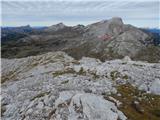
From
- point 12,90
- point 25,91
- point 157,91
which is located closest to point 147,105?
point 157,91

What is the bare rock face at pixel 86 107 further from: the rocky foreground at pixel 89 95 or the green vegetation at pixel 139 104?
the green vegetation at pixel 139 104

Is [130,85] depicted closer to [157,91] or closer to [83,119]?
[157,91]

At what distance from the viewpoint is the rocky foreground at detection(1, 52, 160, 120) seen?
171ft

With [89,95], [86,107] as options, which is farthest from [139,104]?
[86,107]

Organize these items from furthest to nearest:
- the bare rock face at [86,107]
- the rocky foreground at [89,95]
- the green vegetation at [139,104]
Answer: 1. the green vegetation at [139,104]
2. the rocky foreground at [89,95]
3. the bare rock face at [86,107]

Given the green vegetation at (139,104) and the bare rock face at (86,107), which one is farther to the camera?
the green vegetation at (139,104)

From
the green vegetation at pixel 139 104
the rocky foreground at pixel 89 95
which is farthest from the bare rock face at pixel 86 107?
the green vegetation at pixel 139 104

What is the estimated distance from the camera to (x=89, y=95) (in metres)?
55.8

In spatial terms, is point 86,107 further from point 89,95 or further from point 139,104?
point 139,104

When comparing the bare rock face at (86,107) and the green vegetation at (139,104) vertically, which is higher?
the bare rock face at (86,107)

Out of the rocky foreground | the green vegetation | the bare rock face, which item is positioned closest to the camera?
the bare rock face

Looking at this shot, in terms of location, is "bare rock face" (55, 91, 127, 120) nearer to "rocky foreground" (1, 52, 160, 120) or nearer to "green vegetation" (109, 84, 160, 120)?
"rocky foreground" (1, 52, 160, 120)

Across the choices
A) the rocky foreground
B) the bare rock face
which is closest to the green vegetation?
the rocky foreground

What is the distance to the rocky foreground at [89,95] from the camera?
5203cm
